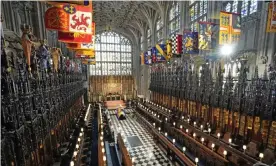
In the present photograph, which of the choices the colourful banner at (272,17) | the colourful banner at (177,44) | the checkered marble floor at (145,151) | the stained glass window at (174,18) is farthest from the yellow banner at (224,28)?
the stained glass window at (174,18)

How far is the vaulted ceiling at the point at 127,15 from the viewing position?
21609 millimetres

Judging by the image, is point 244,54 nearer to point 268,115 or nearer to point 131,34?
point 268,115

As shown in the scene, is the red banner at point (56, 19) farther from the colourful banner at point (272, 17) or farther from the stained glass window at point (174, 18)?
the stained glass window at point (174, 18)

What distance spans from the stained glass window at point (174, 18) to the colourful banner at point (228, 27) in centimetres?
1037

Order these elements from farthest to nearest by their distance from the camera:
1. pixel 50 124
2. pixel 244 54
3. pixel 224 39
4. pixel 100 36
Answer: pixel 100 36
pixel 244 54
pixel 224 39
pixel 50 124

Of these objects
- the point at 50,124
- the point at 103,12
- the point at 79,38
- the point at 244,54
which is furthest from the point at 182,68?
the point at 103,12

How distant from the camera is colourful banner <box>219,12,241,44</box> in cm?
828

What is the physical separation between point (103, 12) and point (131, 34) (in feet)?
30.7

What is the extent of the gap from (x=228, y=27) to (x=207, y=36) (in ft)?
6.78

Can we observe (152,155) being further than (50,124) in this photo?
Yes

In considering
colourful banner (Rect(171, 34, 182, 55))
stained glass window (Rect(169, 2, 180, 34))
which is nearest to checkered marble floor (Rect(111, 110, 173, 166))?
colourful banner (Rect(171, 34, 182, 55))

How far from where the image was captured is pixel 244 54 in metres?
9.70

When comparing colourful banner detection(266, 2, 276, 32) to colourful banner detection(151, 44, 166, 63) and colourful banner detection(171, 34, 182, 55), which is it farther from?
colourful banner detection(151, 44, 166, 63)

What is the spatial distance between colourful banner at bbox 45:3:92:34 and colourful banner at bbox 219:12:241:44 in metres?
7.29
